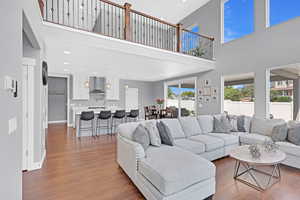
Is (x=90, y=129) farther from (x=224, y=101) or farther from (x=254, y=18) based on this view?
(x=254, y=18)

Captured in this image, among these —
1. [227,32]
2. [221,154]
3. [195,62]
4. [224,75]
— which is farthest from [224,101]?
[221,154]

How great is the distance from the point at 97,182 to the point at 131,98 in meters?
7.68

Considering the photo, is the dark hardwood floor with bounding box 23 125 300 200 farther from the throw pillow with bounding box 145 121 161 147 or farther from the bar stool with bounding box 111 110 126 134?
the bar stool with bounding box 111 110 126 134

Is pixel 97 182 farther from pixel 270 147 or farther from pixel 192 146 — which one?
pixel 270 147

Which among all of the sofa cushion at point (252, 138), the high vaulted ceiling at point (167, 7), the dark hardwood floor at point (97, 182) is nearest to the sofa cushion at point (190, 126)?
the dark hardwood floor at point (97, 182)

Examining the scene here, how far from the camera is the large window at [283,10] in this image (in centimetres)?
425

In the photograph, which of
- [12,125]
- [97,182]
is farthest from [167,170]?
[12,125]

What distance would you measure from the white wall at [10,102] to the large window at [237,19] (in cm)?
620

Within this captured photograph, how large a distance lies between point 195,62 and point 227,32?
189 centimetres

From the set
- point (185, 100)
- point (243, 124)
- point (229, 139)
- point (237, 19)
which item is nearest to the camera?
point (229, 139)

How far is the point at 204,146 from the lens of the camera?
3.19 metres

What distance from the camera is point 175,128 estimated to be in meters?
3.56

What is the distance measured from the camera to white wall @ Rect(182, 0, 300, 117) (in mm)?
4270

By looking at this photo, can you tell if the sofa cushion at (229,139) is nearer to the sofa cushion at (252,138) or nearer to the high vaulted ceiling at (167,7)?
the sofa cushion at (252,138)
